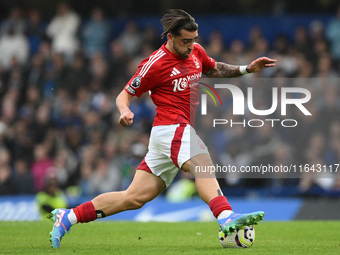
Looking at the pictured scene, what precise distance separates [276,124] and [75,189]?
14.5 feet

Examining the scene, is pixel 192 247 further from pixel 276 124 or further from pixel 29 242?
pixel 276 124

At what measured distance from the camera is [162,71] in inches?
276

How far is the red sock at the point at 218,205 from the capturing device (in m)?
6.57

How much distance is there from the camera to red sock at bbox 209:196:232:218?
6.57 metres

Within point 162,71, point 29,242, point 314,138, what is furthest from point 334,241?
point 314,138

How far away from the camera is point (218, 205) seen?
21.6 feet

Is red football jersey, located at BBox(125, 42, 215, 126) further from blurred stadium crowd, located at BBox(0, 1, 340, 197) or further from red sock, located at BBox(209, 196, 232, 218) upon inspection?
blurred stadium crowd, located at BBox(0, 1, 340, 197)

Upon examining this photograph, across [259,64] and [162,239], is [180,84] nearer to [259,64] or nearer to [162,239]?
[259,64]

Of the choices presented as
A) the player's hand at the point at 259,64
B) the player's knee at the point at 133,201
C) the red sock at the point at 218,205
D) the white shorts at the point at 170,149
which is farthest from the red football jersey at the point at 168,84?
the red sock at the point at 218,205

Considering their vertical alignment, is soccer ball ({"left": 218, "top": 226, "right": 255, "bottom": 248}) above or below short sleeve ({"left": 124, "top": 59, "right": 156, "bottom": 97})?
below

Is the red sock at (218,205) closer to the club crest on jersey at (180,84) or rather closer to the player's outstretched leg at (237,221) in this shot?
the player's outstretched leg at (237,221)

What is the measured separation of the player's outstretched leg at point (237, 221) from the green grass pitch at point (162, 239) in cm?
21

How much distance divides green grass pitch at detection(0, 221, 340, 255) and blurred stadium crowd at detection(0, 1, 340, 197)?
8.87 ft

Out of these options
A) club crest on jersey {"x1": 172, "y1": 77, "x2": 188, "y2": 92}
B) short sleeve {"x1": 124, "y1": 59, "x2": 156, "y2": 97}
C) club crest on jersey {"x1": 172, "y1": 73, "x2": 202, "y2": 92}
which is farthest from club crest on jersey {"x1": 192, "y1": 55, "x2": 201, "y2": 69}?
short sleeve {"x1": 124, "y1": 59, "x2": 156, "y2": 97}
